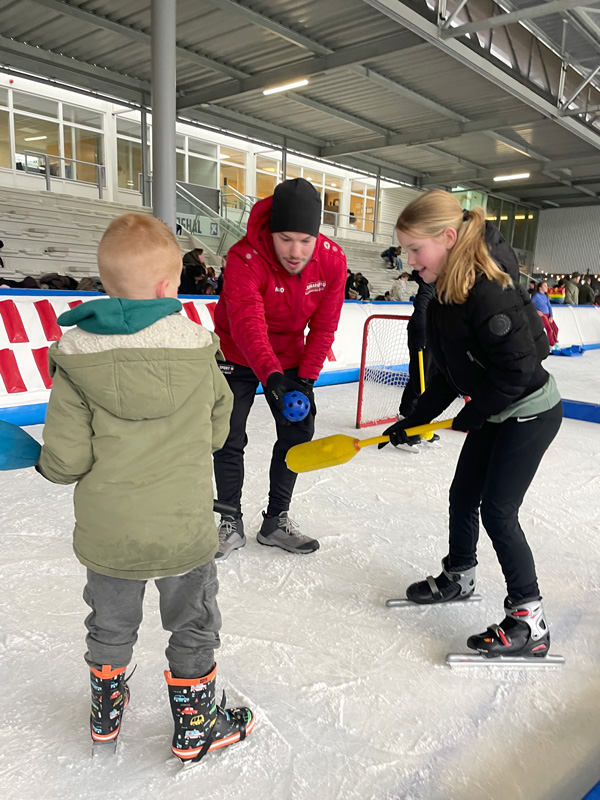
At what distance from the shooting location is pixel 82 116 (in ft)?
48.4

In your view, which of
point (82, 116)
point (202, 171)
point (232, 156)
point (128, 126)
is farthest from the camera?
point (232, 156)

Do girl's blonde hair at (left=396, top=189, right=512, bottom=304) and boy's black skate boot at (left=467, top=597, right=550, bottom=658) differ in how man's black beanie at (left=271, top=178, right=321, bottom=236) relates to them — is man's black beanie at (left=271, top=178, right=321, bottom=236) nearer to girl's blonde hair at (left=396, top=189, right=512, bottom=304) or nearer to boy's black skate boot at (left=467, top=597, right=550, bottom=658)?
girl's blonde hair at (left=396, top=189, right=512, bottom=304)

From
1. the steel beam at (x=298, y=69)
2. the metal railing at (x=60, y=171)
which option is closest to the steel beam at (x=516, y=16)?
the steel beam at (x=298, y=69)

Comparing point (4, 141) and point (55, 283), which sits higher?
point (4, 141)

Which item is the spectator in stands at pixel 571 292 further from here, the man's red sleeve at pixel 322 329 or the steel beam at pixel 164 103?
the man's red sleeve at pixel 322 329

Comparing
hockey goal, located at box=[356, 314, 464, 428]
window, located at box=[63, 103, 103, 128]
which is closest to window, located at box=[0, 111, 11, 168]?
window, located at box=[63, 103, 103, 128]

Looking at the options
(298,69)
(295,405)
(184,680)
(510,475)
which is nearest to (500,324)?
(510,475)

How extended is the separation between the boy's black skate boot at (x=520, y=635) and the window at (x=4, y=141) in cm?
1557

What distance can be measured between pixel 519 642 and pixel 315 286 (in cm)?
132

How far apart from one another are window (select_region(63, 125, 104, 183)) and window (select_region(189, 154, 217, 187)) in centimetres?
269

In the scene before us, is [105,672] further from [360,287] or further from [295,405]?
[360,287]

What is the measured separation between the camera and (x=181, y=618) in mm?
1125

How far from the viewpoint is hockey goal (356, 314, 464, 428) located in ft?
14.5

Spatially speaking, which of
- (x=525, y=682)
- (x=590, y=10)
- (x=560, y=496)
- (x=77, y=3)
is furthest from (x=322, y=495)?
(x=77, y=3)
